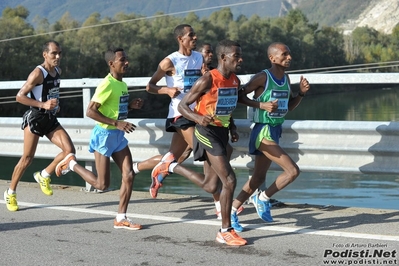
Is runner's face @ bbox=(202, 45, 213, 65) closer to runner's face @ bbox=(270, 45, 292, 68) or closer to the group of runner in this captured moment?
the group of runner

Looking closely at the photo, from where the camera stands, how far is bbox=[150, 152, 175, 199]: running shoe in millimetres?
8531

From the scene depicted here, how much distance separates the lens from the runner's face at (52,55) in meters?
8.83

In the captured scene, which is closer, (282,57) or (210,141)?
(210,141)

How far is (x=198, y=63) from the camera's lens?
8.59 m

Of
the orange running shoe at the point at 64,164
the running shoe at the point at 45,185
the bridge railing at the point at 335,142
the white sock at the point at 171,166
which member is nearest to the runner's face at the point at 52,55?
the bridge railing at the point at 335,142

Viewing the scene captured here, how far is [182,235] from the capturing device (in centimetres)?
741

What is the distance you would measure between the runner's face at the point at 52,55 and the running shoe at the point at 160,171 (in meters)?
1.49

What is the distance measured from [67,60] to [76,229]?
187 ft

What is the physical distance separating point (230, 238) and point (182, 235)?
0.61m

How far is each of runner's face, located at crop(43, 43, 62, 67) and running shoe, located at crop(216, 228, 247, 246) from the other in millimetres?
2863

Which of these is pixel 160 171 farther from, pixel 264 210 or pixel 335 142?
pixel 335 142

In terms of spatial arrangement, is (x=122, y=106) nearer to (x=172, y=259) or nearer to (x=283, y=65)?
(x=283, y=65)

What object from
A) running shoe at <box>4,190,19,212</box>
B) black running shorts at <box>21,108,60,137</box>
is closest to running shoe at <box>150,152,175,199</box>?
black running shorts at <box>21,108,60,137</box>

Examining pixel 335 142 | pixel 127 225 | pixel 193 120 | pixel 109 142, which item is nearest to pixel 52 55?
pixel 109 142
